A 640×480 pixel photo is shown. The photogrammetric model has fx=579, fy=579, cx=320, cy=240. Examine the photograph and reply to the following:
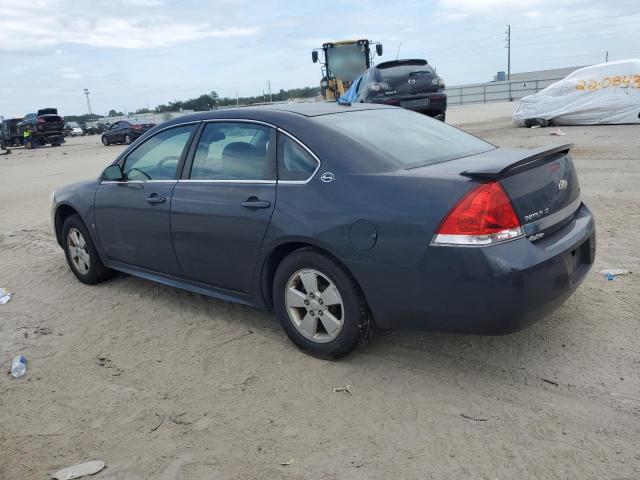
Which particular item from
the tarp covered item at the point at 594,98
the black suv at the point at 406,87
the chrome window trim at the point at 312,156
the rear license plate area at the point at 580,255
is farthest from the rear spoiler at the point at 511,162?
the tarp covered item at the point at 594,98

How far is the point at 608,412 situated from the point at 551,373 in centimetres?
43

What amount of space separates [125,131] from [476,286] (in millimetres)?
29547

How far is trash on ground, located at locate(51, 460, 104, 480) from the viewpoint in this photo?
2.74 meters

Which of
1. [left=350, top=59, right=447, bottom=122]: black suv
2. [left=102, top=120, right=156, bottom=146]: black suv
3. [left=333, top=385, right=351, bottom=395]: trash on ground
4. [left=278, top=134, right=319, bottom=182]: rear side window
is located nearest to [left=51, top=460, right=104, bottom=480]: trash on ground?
[left=333, top=385, right=351, bottom=395]: trash on ground

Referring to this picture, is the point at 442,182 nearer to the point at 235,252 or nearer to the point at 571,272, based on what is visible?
the point at 571,272

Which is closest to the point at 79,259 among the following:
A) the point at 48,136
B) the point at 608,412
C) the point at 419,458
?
the point at 419,458

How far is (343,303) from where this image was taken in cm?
338

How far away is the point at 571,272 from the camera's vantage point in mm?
3240

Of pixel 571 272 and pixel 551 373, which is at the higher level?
pixel 571 272

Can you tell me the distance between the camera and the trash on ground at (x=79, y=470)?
274 cm

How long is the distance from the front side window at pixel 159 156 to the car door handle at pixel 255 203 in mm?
915

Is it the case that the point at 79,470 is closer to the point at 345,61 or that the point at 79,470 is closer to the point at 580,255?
the point at 580,255

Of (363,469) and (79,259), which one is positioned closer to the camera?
(363,469)

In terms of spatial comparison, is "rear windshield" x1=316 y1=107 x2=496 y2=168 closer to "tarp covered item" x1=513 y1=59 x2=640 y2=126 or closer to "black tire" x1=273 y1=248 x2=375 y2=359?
Result: "black tire" x1=273 y1=248 x2=375 y2=359
